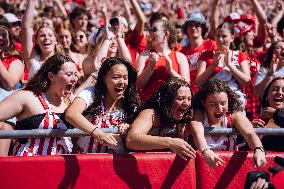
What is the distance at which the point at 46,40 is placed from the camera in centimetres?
693

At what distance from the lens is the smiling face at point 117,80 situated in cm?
538

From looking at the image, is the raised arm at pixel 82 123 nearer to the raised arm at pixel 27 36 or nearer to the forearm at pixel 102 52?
the forearm at pixel 102 52

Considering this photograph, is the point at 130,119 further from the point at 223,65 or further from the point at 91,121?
the point at 223,65

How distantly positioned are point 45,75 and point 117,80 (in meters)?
0.61

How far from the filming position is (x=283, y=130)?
5078 mm

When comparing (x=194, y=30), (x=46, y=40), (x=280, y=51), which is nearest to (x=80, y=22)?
(x=194, y=30)

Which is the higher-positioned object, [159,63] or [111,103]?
[159,63]

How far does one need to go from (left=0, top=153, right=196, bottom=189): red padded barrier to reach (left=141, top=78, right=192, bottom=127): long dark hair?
0.96ft

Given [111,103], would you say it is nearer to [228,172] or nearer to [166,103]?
[166,103]

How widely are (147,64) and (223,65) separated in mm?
862

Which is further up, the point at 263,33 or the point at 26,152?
the point at 263,33

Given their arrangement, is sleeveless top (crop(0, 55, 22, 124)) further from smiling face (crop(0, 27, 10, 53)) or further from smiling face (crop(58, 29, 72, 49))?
smiling face (crop(58, 29, 72, 49))

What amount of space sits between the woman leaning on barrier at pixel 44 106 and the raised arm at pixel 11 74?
1066 millimetres

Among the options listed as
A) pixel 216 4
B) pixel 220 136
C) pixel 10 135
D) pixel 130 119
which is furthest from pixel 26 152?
pixel 216 4
